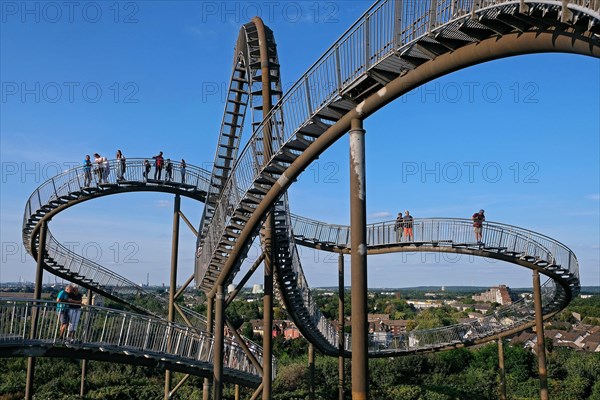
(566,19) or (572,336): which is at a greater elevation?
(566,19)

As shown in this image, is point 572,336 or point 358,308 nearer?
point 358,308

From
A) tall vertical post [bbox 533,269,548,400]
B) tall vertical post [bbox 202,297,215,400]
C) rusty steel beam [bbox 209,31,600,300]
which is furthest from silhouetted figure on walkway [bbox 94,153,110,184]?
tall vertical post [bbox 533,269,548,400]

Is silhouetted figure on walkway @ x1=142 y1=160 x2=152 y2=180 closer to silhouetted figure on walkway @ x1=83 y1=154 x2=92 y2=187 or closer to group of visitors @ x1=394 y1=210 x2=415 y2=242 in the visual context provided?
silhouetted figure on walkway @ x1=83 y1=154 x2=92 y2=187

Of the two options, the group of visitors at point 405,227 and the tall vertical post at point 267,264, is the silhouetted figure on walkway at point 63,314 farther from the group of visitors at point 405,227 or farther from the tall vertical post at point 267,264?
the group of visitors at point 405,227

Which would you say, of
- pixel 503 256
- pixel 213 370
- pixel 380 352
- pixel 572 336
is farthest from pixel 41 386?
pixel 572 336

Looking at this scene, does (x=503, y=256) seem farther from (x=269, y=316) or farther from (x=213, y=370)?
(x=213, y=370)

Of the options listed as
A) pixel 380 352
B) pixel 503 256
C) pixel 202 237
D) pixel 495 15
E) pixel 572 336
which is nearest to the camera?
pixel 495 15

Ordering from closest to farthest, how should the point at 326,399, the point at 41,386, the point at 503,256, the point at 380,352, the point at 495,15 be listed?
the point at 495,15 < the point at 503,256 < the point at 380,352 < the point at 41,386 < the point at 326,399
